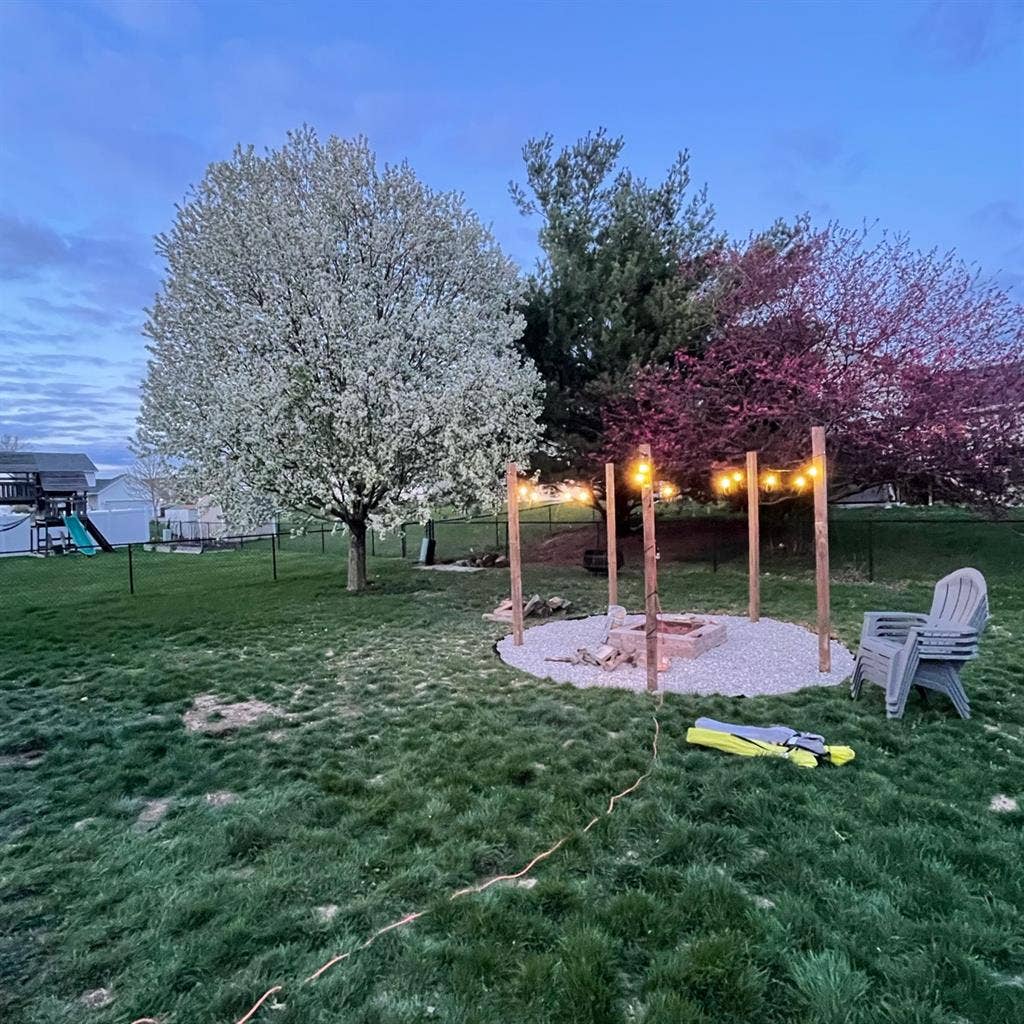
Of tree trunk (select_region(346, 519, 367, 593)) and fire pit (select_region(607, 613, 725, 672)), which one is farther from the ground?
tree trunk (select_region(346, 519, 367, 593))

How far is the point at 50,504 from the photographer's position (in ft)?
66.5

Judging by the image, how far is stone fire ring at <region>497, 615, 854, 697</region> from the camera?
4.77 metres

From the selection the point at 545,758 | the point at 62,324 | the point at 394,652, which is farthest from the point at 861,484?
the point at 62,324

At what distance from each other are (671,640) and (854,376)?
265 inches

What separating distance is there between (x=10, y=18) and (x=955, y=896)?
11.7 meters

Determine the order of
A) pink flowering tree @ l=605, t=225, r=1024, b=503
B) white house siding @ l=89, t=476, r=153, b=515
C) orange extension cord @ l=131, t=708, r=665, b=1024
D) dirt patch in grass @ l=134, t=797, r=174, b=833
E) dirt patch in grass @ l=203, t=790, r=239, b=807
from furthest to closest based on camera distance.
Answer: white house siding @ l=89, t=476, r=153, b=515
pink flowering tree @ l=605, t=225, r=1024, b=503
dirt patch in grass @ l=203, t=790, r=239, b=807
dirt patch in grass @ l=134, t=797, r=174, b=833
orange extension cord @ l=131, t=708, r=665, b=1024

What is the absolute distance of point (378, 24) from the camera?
9555mm

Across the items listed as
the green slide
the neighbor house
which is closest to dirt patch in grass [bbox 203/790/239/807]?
the green slide

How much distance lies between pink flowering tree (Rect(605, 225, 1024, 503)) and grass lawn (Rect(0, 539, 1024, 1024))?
5.82m

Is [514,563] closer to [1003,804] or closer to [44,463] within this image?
[1003,804]

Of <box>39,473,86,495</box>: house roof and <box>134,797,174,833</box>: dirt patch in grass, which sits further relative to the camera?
<box>39,473,86,495</box>: house roof

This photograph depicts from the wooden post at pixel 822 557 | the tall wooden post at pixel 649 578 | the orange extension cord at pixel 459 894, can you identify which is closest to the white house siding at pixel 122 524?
the tall wooden post at pixel 649 578

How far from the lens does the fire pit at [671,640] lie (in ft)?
18.5

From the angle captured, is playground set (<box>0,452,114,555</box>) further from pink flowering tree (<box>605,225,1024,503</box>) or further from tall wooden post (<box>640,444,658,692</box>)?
tall wooden post (<box>640,444,658,692</box>)
